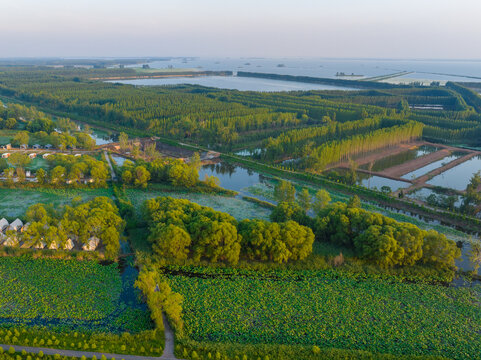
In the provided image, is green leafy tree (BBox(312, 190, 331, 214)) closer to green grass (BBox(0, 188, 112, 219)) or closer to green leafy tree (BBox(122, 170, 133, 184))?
green leafy tree (BBox(122, 170, 133, 184))

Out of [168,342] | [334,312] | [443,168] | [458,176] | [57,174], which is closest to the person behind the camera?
[168,342]

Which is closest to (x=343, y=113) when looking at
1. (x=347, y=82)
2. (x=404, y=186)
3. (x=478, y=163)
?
(x=478, y=163)

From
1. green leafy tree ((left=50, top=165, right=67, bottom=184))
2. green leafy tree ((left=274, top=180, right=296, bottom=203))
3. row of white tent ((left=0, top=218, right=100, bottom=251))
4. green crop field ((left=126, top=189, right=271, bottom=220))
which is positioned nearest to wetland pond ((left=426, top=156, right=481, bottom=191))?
green leafy tree ((left=274, top=180, right=296, bottom=203))

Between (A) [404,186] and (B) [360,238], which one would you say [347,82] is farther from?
(B) [360,238]

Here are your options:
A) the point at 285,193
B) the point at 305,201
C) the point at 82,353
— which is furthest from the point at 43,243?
the point at 305,201

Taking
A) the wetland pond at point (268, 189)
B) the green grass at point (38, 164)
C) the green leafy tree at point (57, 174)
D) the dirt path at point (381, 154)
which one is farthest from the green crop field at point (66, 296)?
the dirt path at point (381, 154)

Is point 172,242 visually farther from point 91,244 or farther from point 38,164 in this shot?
point 38,164
